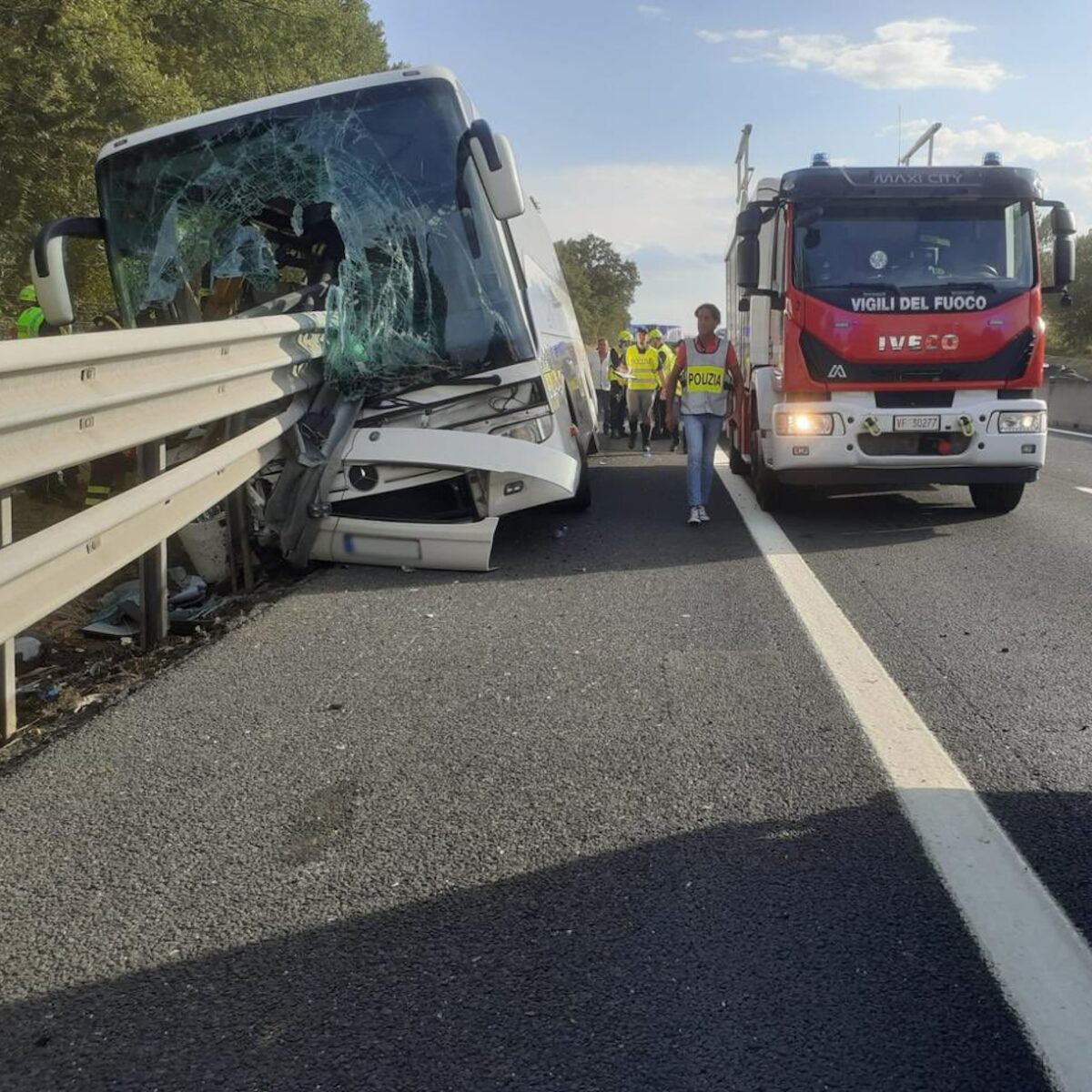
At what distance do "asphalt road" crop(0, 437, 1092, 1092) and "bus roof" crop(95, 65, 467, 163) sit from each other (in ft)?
10.8

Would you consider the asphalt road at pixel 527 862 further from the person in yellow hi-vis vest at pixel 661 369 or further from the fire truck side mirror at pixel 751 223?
the person in yellow hi-vis vest at pixel 661 369

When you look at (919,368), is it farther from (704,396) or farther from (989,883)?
(989,883)

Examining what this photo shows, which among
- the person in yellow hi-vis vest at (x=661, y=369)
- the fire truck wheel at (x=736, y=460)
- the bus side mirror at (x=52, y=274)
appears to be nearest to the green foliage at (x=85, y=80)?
the bus side mirror at (x=52, y=274)

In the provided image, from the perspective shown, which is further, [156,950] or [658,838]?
[658,838]

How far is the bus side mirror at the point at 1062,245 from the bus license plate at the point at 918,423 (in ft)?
5.70

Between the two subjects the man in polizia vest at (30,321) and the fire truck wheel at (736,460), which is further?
the fire truck wheel at (736,460)

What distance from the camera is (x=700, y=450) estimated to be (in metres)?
9.21

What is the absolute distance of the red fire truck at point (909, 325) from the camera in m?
8.72

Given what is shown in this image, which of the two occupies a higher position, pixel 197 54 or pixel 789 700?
pixel 197 54

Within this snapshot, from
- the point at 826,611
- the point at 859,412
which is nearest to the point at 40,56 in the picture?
the point at 859,412

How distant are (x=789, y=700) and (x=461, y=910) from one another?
201 centimetres

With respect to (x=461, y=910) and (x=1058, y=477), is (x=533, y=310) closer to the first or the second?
(x=461, y=910)

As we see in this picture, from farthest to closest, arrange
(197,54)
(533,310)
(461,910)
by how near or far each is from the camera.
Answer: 1. (197,54)
2. (533,310)
3. (461,910)

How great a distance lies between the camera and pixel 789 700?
4523 millimetres
